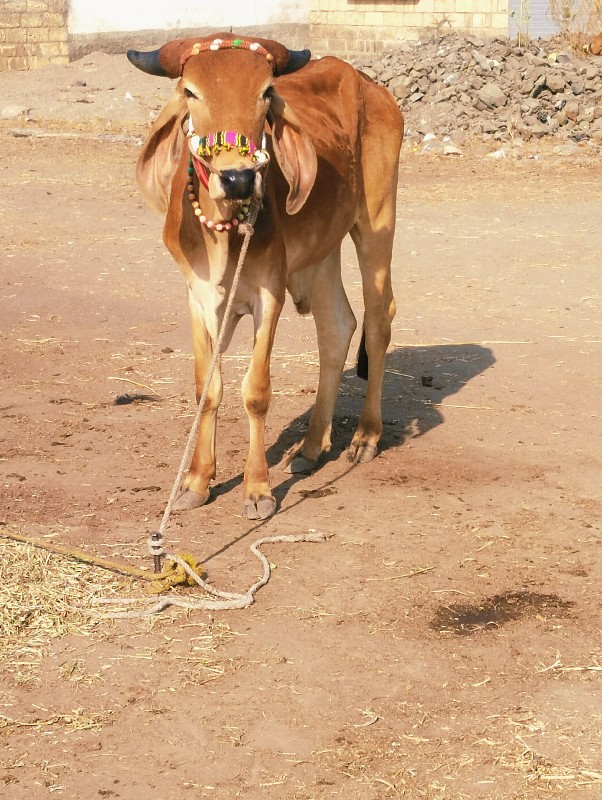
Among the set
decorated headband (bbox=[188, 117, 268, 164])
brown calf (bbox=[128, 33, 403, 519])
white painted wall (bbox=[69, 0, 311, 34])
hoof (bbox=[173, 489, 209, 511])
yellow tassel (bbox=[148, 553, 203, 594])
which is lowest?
hoof (bbox=[173, 489, 209, 511])

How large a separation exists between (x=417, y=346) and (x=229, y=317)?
10.5 feet

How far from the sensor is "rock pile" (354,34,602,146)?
18.2 meters

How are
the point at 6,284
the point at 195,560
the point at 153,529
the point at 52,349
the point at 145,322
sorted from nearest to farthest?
1. the point at 195,560
2. the point at 153,529
3. the point at 52,349
4. the point at 145,322
5. the point at 6,284

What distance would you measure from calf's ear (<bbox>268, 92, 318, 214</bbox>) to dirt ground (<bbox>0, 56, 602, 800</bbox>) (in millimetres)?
1512

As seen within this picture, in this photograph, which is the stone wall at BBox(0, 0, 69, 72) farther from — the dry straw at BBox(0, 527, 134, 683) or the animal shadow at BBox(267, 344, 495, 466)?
the dry straw at BBox(0, 527, 134, 683)

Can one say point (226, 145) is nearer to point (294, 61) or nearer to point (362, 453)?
point (294, 61)

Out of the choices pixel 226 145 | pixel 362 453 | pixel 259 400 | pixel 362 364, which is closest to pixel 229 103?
pixel 226 145

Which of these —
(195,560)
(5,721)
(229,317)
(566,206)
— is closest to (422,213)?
(566,206)

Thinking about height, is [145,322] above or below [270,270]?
below

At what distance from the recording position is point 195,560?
5.22 m

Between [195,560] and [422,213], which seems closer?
[195,560]

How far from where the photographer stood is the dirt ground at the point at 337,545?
3.85 meters

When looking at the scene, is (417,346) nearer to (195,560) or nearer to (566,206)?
(195,560)

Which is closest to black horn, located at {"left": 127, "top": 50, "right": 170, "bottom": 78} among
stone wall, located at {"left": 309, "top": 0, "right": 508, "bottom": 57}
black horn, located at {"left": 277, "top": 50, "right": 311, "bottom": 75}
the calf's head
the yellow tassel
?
the calf's head
